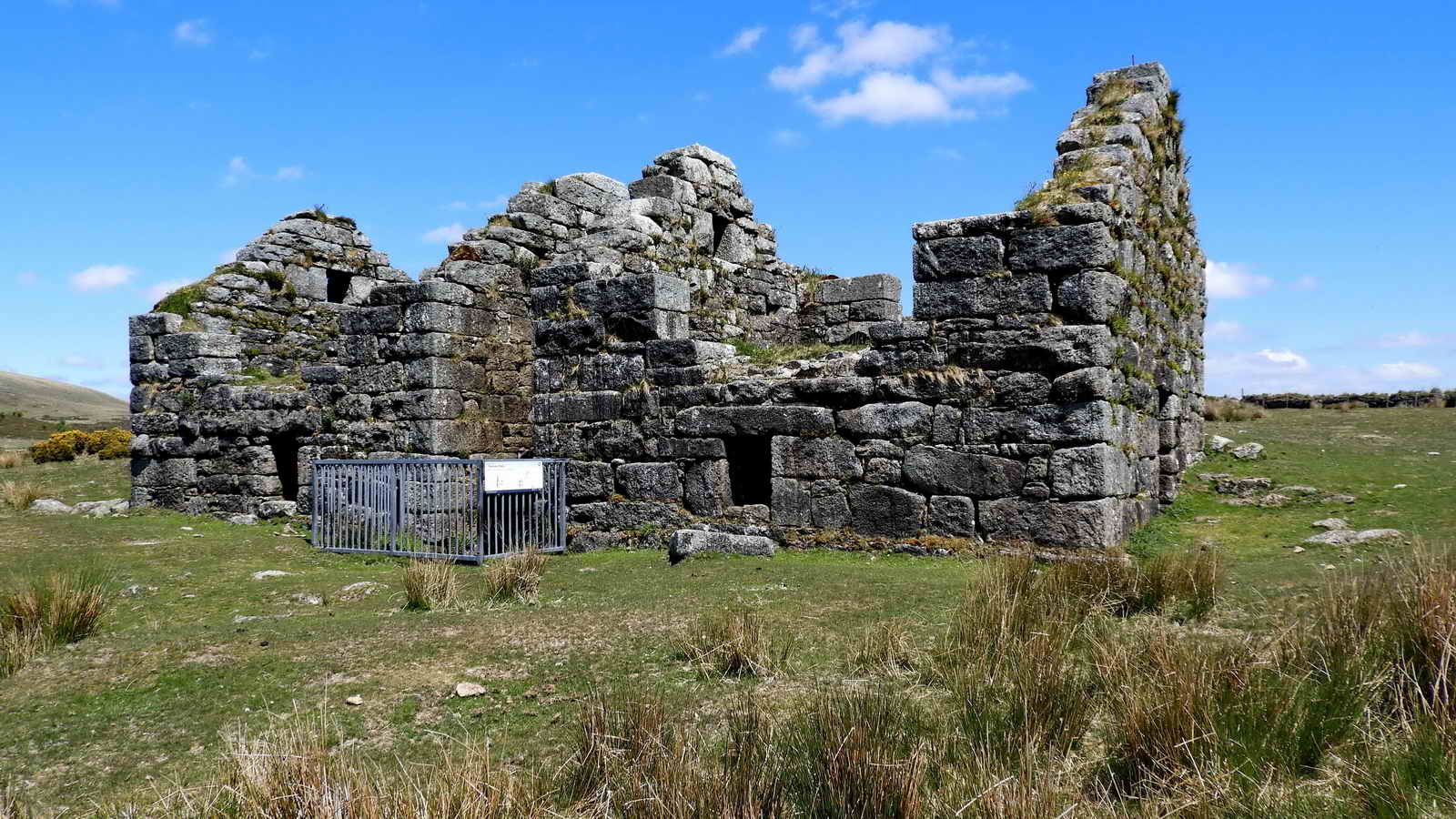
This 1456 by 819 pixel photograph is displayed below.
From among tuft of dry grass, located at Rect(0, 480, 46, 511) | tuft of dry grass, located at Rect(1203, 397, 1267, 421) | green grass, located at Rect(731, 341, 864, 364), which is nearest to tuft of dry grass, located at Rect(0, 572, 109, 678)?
green grass, located at Rect(731, 341, 864, 364)

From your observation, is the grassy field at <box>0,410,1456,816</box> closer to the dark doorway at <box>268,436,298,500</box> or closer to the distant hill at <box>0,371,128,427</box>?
the dark doorway at <box>268,436,298,500</box>

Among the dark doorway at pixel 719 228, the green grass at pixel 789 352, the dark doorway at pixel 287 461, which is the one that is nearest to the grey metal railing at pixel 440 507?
the green grass at pixel 789 352

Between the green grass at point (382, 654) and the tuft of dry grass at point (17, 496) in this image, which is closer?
the green grass at point (382, 654)

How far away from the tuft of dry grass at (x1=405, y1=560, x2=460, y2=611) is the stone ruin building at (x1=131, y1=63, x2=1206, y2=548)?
9.69 feet

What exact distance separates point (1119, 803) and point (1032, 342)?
17.4 ft

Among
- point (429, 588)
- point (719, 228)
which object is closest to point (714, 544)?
point (429, 588)

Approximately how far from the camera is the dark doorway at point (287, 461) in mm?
13992

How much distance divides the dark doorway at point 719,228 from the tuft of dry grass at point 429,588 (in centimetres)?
652

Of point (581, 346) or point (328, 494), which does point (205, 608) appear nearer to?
point (328, 494)

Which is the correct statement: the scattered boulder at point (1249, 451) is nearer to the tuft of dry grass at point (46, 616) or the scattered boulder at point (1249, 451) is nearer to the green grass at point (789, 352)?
the green grass at point (789, 352)

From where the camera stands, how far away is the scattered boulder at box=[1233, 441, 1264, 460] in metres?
11.3

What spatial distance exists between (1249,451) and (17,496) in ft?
52.4

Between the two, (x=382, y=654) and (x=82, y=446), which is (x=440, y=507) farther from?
(x=82, y=446)

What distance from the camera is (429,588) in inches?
299
